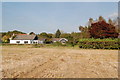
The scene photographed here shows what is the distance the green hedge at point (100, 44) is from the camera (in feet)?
67.8

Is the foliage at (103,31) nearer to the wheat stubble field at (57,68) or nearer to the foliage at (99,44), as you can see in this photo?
the foliage at (99,44)

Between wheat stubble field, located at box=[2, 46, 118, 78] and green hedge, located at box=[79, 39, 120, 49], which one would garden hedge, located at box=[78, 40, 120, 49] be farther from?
wheat stubble field, located at box=[2, 46, 118, 78]

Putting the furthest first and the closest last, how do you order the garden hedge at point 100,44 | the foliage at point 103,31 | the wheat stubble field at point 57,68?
the foliage at point 103,31, the garden hedge at point 100,44, the wheat stubble field at point 57,68

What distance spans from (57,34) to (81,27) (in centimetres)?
3125

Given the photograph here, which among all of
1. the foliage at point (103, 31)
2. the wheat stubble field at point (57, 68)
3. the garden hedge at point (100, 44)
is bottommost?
the wheat stubble field at point (57, 68)

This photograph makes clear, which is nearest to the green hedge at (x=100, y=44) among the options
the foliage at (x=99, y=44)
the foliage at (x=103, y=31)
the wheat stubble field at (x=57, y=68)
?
the foliage at (x=99, y=44)

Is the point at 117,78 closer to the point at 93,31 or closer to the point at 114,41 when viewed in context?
the point at 114,41

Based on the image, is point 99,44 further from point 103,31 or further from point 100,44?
point 103,31

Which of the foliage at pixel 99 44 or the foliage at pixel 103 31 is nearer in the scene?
the foliage at pixel 99 44

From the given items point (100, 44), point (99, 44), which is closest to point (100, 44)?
point (100, 44)

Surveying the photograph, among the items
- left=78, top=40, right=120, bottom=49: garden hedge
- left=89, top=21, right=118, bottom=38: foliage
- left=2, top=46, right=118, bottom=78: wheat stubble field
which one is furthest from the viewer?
left=89, top=21, right=118, bottom=38: foliage

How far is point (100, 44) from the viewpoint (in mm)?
21453

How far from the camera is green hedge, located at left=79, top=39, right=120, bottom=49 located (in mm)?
20672

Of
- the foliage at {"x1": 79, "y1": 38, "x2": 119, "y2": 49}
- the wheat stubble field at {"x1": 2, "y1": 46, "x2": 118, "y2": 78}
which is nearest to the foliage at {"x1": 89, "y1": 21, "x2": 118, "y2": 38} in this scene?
the foliage at {"x1": 79, "y1": 38, "x2": 119, "y2": 49}
